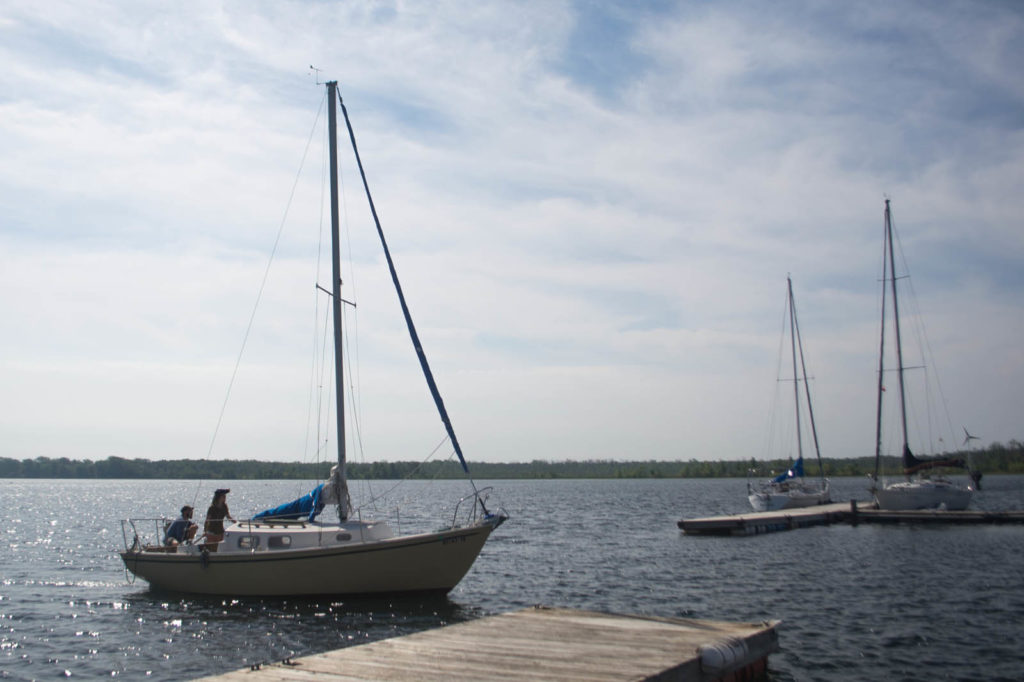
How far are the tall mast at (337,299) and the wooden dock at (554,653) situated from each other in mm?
9618

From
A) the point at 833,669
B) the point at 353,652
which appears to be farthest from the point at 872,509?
the point at 353,652

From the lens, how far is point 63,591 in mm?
28266

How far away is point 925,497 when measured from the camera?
49875mm

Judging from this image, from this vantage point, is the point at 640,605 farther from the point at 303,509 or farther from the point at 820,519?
the point at 820,519

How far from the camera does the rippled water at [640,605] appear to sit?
697 inches

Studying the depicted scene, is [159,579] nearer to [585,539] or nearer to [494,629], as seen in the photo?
[494,629]

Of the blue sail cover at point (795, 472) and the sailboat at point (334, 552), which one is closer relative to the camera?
the sailboat at point (334, 552)

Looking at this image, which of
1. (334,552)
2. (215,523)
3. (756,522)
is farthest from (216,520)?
(756,522)

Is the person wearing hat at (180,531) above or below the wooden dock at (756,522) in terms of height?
above

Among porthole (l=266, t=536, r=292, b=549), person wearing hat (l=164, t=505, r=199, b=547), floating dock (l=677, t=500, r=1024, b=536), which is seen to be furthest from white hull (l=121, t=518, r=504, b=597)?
floating dock (l=677, t=500, r=1024, b=536)

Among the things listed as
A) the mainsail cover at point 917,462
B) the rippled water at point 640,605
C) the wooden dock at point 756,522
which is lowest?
the rippled water at point 640,605

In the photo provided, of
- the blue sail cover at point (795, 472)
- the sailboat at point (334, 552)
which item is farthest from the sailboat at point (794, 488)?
the sailboat at point (334, 552)

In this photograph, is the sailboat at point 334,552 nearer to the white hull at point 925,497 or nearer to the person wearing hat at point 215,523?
the person wearing hat at point 215,523

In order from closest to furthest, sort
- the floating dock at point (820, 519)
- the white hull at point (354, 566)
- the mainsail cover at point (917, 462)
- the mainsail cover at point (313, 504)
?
the white hull at point (354, 566)
the mainsail cover at point (313, 504)
the floating dock at point (820, 519)
the mainsail cover at point (917, 462)
